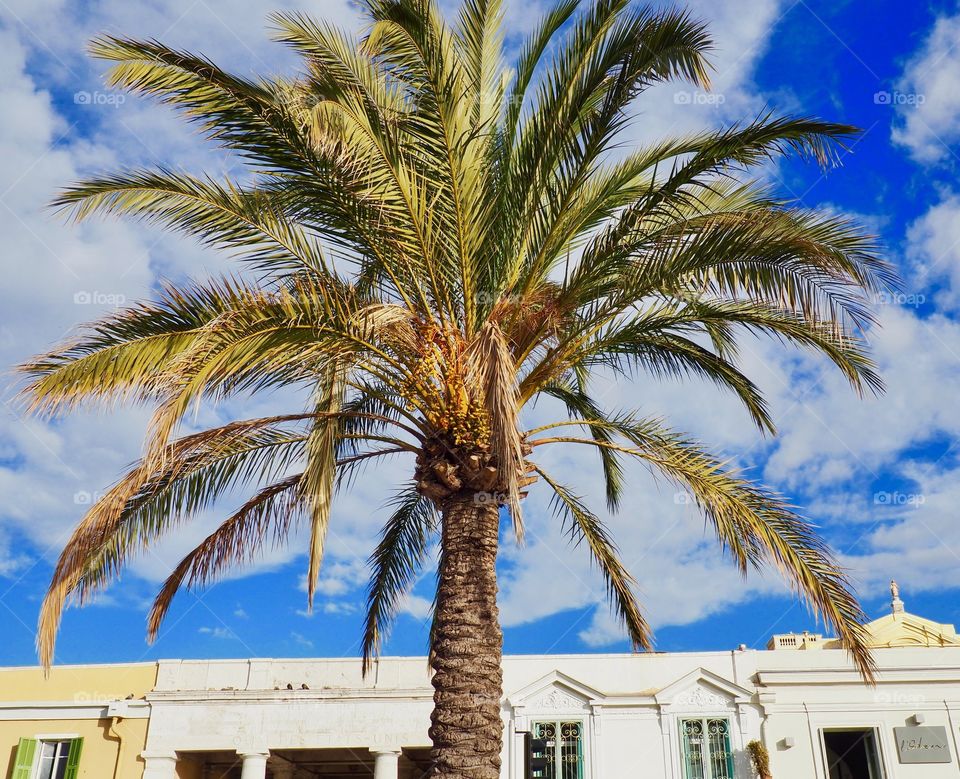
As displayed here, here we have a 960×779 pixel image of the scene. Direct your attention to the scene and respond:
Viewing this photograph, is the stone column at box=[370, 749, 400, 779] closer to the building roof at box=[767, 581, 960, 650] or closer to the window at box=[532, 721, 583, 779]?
the window at box=[532, 721, 583, 779]

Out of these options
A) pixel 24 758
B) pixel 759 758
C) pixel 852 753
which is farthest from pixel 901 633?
pixel 24 758

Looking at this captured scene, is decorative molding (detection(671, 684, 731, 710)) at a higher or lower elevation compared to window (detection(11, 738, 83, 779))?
higher

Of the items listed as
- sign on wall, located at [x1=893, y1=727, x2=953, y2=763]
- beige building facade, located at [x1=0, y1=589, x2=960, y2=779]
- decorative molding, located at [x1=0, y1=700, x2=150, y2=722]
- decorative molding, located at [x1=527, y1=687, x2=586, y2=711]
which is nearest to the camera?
sign on wall, located at [x1=893, y1=727, x2=953, y2=763]

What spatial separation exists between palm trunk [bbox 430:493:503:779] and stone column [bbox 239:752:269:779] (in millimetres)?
10843

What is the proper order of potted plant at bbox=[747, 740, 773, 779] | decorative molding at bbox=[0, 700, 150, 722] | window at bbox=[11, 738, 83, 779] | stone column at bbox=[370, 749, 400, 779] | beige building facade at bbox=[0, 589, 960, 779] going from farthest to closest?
1. decorative molding at bbox=[0, 700, 150, 722]
2. window at bbox=[11, 738, 83, 779]
3. stone column at bbox=[370, 749, 400, 779]
4. beige building facade at bbox=[0, 589, 960, 779]
5. potted plant at bbox=[747, 740, 773, 779]

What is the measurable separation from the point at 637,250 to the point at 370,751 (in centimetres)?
1281

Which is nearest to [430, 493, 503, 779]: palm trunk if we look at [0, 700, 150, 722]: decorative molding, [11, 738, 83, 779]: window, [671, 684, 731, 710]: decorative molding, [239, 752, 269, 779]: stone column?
[671, 684, 731, 710]: decorative molding

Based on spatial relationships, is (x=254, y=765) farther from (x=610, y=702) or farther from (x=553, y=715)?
(x=610, y=702)

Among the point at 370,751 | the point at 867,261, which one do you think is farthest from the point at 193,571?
the point at 370,751

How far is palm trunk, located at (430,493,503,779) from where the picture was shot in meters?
8.02

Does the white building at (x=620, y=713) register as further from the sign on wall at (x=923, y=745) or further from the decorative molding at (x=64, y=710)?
the decorative molding at (x=64, y=710)

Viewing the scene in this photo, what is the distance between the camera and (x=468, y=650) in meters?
8.26

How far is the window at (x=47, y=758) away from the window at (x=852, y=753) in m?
14.5

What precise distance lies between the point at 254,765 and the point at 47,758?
4.38 meters
